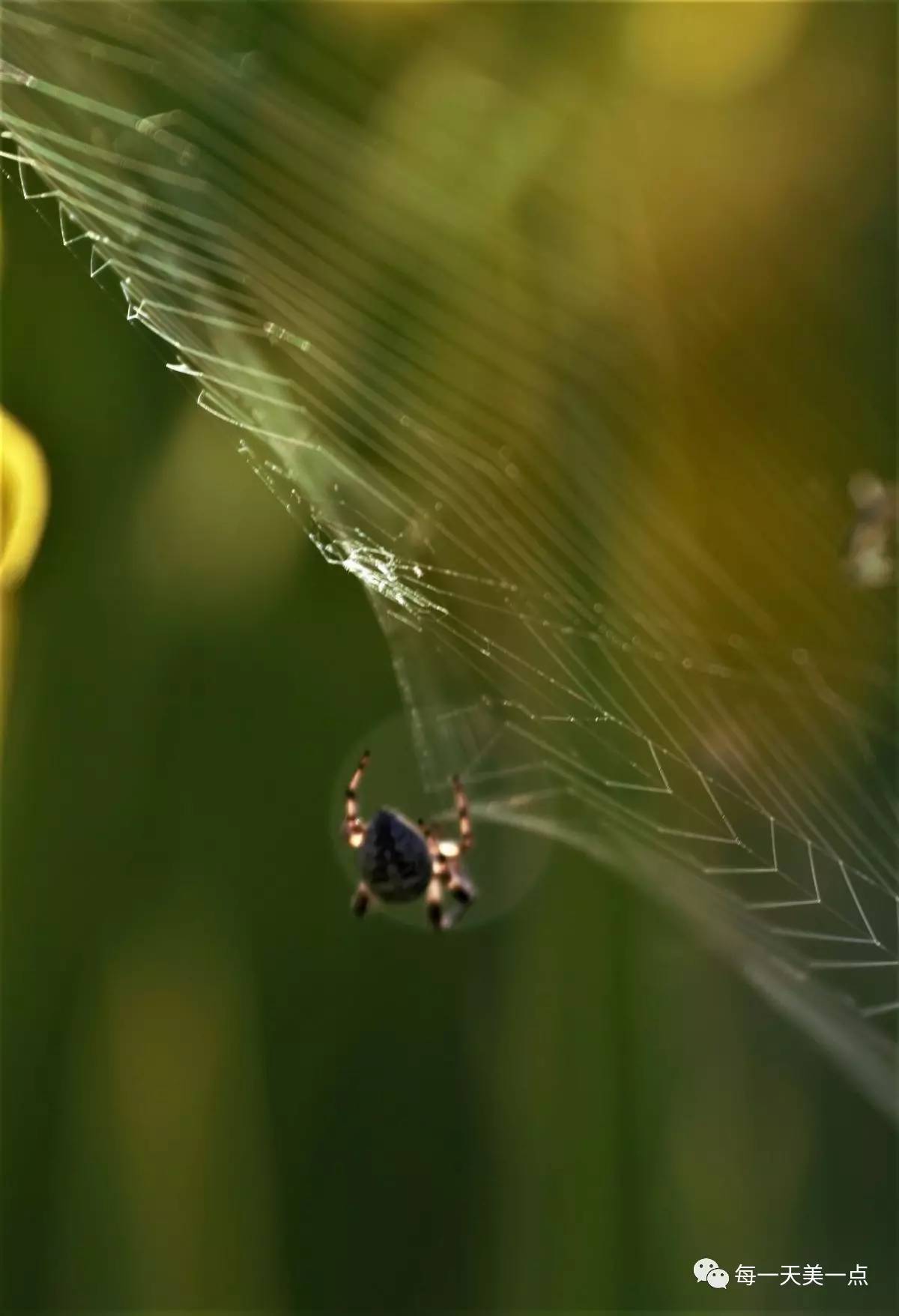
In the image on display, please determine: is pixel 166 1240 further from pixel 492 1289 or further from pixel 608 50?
pixel 608 50

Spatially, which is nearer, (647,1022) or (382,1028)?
(647,1022)

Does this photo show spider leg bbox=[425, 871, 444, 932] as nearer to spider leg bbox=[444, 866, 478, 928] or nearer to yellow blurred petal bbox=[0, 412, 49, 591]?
spider leg bbox=[444, 866, 478, 928]

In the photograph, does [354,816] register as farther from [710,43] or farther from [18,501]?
[710,43]

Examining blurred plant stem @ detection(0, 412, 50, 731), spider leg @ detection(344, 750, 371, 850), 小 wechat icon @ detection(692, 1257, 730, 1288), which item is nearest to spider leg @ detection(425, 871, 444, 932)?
spider leg @ detection(344, 750, 371, 850)

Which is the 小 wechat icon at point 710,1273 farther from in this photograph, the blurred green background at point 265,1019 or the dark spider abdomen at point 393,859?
Answer: the dark spider abdomen at point 393,859

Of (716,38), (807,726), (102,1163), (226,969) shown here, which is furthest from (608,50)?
(102,1163)

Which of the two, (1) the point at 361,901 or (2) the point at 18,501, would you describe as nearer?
(2) the point at 18,501

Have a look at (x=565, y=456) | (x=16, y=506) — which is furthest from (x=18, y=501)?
(x=565, y=456)
